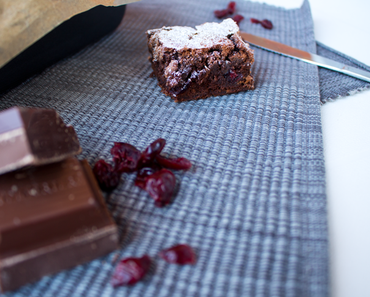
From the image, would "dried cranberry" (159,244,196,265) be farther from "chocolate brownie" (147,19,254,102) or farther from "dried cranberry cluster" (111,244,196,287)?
"chocolate brownie" (147,19,254,102)

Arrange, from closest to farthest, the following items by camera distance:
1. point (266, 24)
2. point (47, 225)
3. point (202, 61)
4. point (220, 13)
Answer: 1. point (47, 225)
2. point (202, 61)
3. point (266, 24)
4. point (220, 13)

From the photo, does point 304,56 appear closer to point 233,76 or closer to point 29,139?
point 233,76

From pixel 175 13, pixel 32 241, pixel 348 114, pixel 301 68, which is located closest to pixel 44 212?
pixel 32 241

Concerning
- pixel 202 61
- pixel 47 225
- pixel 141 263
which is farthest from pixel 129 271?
pixel 202 61

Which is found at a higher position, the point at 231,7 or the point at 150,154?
the point at 231,7

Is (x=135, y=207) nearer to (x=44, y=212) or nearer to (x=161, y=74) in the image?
(x=44, y=212)

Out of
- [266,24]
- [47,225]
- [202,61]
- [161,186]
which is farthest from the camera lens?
[266,24]
